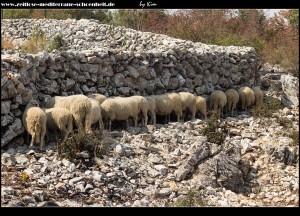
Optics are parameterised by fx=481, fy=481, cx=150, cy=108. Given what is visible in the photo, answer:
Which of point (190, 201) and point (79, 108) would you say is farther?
point (79, 108)

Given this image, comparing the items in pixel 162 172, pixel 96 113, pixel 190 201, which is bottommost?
pixel 190 201

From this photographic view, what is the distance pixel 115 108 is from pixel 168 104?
2.12 metres

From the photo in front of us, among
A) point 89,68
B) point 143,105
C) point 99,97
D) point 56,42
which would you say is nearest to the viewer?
point 99,97

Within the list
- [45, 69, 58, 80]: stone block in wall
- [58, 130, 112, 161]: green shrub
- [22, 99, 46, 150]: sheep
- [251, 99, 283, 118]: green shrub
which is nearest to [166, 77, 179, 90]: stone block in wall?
[251, 99, 283, 118]: green shrub

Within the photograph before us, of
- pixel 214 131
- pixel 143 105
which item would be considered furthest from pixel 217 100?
pixel 143 105

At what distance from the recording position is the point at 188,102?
1458 centimetres

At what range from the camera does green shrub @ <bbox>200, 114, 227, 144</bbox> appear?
12.2 meters

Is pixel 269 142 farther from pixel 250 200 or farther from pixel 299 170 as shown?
pixel 250 200

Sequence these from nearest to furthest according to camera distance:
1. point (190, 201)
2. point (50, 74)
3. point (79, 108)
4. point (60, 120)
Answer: point (190, 201) → point (60, 120) → point (79, 108) → point (50, 74)

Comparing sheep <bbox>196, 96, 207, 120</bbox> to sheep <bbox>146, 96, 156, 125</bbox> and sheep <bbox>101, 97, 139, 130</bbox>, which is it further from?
sheep <bbox>101, 97, 139, 130</bbox>

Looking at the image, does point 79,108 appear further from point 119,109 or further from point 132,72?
point 132,72

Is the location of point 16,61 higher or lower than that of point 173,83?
higher

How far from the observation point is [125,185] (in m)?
9.65

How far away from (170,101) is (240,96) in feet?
11.8
